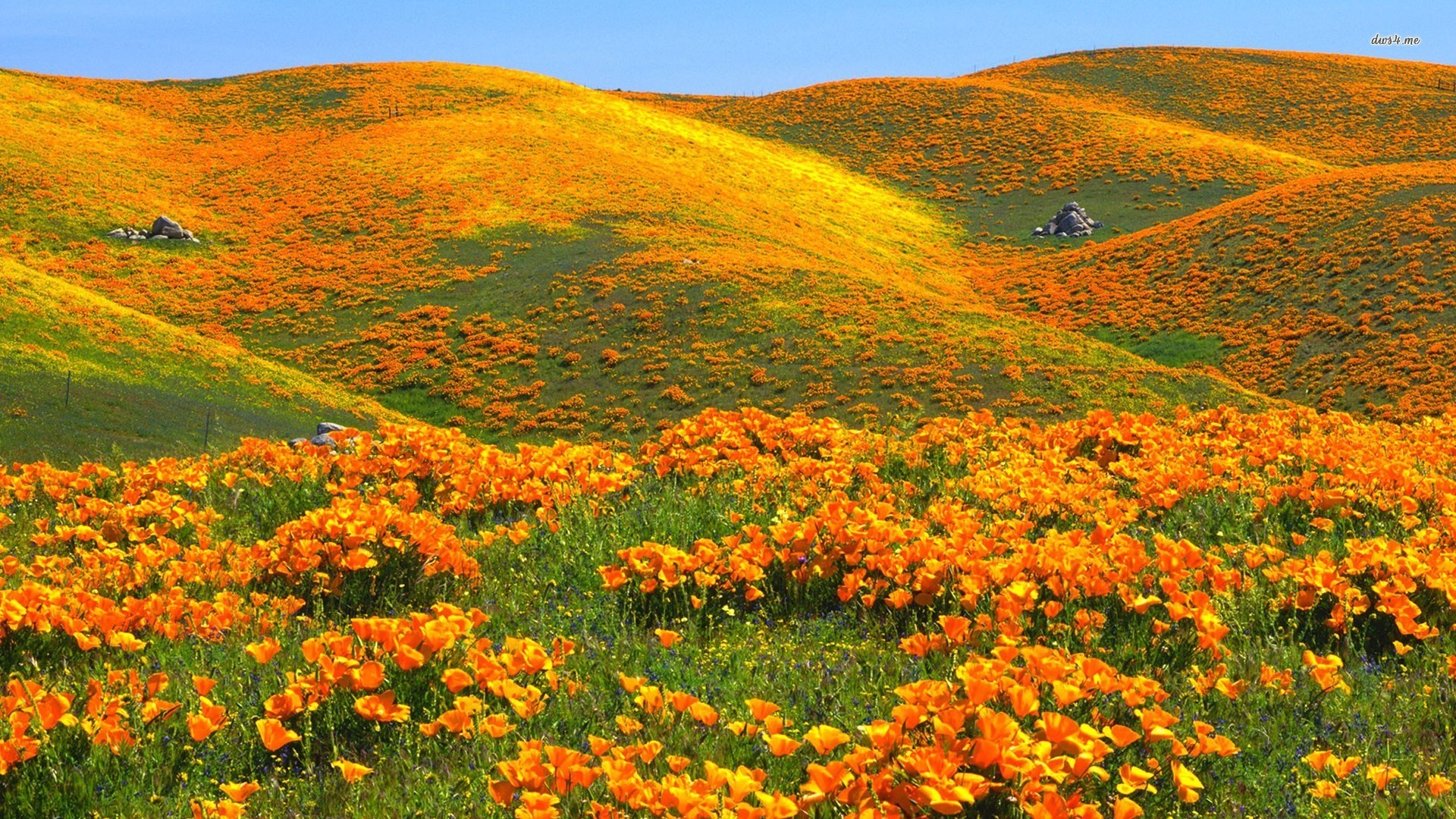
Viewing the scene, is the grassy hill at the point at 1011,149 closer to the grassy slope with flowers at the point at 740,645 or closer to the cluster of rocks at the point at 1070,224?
the cluster of rocks at the point at 1070,224

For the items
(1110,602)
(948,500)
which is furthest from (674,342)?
(1110,602)

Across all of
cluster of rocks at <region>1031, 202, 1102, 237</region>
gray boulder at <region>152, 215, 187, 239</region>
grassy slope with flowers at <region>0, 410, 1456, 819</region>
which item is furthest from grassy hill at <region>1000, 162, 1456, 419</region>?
gray boulder at <region>152, 215, 187, 239</region>

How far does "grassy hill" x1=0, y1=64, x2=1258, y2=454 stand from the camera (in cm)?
3042

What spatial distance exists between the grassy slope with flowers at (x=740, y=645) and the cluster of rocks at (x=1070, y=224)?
179ft

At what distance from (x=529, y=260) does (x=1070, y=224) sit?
35.0 m

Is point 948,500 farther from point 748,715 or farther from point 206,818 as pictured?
point 206,818

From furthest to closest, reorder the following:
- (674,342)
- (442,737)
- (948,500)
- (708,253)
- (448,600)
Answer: (708,253) < (674,342) < (948,500) < (448,600) < (442,737)

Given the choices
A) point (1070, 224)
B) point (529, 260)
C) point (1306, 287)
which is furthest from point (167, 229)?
point (1306, 287)

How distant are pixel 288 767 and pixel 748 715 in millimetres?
1873

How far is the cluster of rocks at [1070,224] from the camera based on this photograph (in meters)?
59.7

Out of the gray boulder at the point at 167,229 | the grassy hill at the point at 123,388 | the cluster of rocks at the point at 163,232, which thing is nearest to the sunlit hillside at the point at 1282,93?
the cluster of rocks at the point at 163,232

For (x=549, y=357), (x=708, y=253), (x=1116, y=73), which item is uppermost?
(x=1116, y=73)

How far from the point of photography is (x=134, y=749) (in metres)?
3.72

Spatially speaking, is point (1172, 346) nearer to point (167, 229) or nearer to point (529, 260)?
point (529, 260)
